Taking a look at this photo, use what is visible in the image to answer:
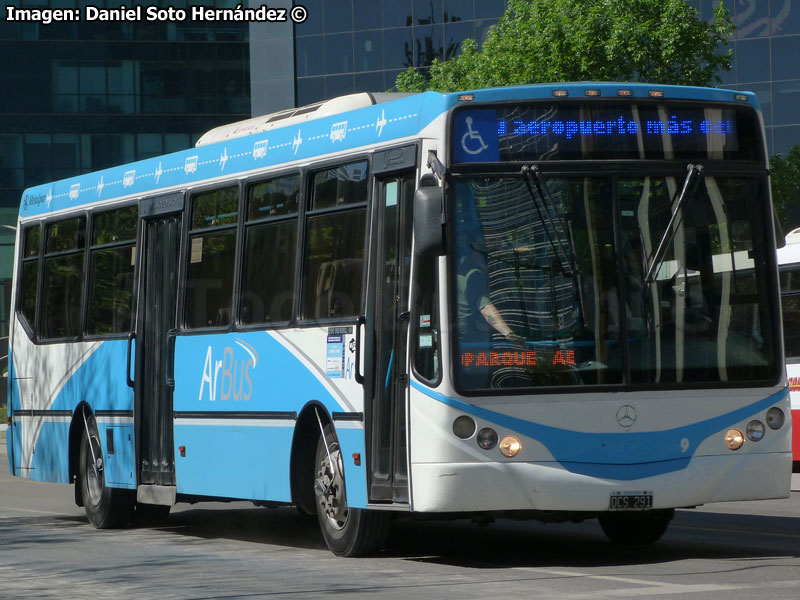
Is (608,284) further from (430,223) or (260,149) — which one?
(260,149)

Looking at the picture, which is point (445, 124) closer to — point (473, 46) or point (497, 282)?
point (497, 282)

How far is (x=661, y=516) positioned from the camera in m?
11.4

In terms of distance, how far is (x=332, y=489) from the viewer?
11.1 meters

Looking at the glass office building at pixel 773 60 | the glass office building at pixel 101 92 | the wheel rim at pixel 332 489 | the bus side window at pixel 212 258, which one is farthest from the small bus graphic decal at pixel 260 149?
the glass office building at pixel 101 92

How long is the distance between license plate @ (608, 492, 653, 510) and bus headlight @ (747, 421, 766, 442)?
85 centimetres

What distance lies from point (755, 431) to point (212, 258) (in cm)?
486

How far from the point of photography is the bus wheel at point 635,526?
37.6 feet

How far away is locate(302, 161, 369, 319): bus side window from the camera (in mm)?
11000

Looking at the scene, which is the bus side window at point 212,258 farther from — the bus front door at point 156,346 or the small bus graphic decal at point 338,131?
the small bus graphic decal at point 338,131

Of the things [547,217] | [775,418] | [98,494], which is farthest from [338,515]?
[98,494]

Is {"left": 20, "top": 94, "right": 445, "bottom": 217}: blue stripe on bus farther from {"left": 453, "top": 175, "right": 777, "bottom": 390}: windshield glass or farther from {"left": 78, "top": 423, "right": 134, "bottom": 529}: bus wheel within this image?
{"left": 78, "top": 423, "right": 134, "bottom": 529}: bus wheel

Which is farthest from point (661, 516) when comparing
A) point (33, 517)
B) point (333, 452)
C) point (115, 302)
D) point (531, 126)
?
point (33, 517)

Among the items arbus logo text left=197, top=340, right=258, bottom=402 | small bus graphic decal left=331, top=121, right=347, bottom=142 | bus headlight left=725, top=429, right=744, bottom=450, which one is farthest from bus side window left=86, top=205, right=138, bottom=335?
bus headlight left=725, top=429, right=744, bottom=450

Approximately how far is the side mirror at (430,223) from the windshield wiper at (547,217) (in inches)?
26.3
